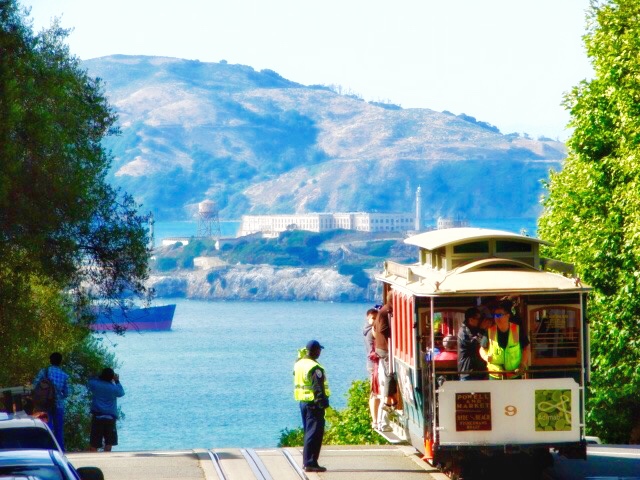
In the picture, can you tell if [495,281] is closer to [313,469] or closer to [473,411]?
[473,411]

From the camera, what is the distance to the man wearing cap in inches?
587

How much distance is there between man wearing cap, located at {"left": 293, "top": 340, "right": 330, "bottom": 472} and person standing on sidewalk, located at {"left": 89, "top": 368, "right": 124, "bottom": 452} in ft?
14.3

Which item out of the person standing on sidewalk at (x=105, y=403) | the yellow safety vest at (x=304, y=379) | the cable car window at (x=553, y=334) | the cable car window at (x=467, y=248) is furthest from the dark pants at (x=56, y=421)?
the cable car window at (x=553, y=334)

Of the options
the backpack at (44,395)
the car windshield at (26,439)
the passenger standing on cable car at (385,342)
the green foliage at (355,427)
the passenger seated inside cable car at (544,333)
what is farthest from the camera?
the green foliage at (355,427)

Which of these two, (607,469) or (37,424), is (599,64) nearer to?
(607,469)

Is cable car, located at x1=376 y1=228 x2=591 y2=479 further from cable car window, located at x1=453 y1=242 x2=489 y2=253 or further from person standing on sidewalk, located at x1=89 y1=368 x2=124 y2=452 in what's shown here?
person standing on sidewalk, located at x1=89 y1=368 x2=124 y2=452

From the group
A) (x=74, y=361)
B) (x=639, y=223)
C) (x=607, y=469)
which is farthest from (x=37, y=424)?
(x=74, y=361)

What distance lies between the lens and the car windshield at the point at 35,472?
8.26 meters

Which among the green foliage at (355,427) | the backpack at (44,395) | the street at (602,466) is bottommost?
the green foliage at (355,427)

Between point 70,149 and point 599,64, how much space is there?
41.3 feet

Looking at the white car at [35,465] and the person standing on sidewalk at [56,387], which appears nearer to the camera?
the white car at [35,465]

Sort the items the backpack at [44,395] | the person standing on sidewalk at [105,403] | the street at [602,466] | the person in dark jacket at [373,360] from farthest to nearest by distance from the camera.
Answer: the person standing on sidewalk at [105,403] < the person in dark jacket at [373,360] < the backpack at [44,395] < the street at [602,466]

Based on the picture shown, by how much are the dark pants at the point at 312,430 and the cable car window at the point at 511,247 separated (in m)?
3.13

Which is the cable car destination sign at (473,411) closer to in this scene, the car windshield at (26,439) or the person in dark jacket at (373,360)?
the person in dark jacket at (373,360)
